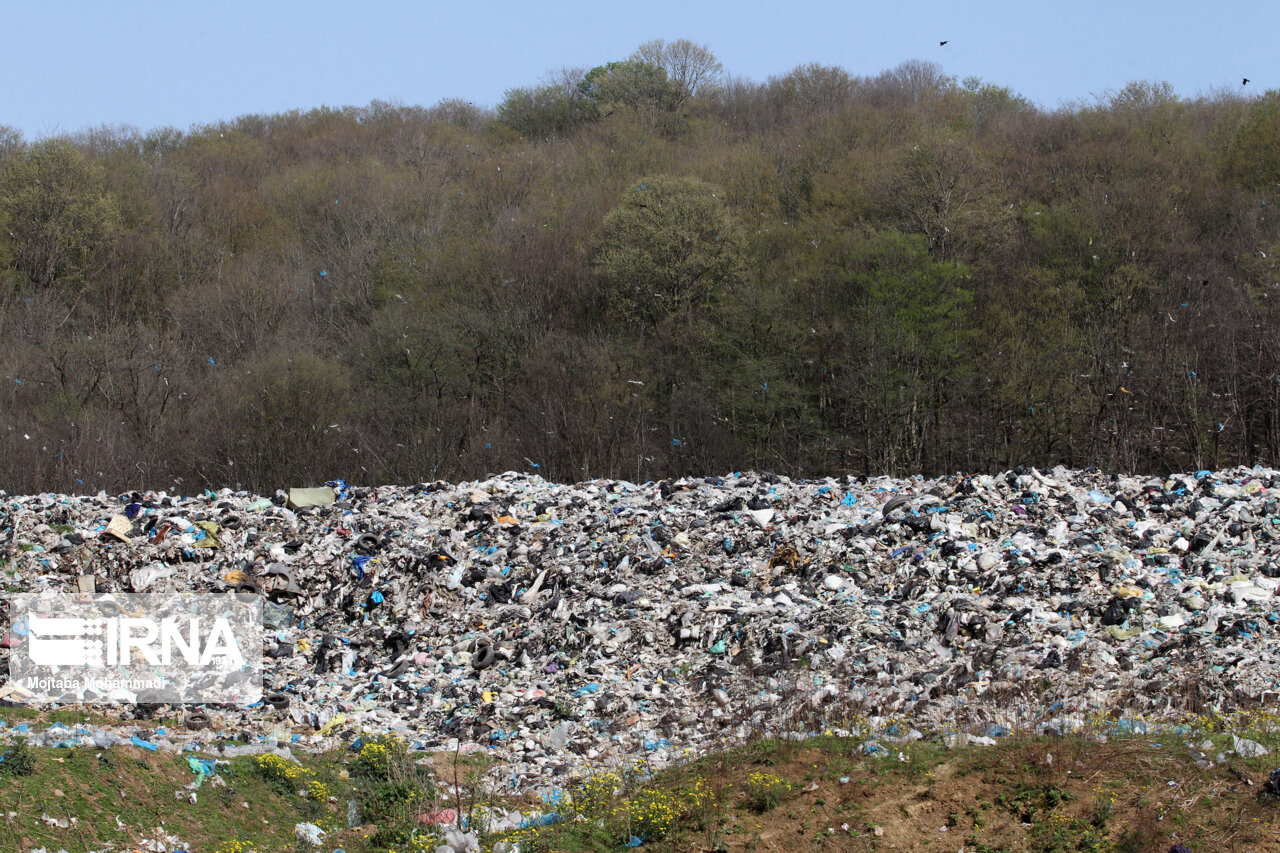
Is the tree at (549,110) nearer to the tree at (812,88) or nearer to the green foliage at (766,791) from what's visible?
the tree at (812,88)

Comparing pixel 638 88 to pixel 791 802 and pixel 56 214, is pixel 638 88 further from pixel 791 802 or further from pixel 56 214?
pixel 791 802

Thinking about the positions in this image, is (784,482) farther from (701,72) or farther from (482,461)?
(701,72)

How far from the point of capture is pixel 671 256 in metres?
32.5

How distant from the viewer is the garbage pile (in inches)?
265

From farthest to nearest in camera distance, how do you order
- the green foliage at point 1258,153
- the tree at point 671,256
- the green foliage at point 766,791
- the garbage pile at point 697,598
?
the green foliage at point 1258,153 < the tree at point 671,256 < the garbage pile at point 697,598 < the green foliage at point 766,791

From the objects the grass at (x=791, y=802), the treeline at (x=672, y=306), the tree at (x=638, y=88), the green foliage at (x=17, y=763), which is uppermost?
the tree at (x=638, y=88)

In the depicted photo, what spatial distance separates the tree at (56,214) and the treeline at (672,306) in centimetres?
11

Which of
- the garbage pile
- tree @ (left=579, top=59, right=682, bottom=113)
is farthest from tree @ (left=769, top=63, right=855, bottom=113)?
the garbage pile

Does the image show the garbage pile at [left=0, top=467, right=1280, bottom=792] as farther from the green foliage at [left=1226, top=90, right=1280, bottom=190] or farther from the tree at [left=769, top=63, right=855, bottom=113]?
the tree at [left=769, top=63, right=855, bottom=113]

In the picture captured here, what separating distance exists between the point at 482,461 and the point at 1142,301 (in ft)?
60.3

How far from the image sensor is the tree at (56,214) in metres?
34.8

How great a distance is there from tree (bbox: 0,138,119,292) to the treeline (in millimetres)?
108

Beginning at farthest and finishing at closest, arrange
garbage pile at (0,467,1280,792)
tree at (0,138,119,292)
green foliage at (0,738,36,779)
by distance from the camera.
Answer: tree at (0,138,119,292) → garbage pile at (0,467,1280,792) → green foliage at (0,738,36,779)

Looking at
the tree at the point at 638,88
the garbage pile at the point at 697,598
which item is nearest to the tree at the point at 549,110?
the tree at the point at 638,88
